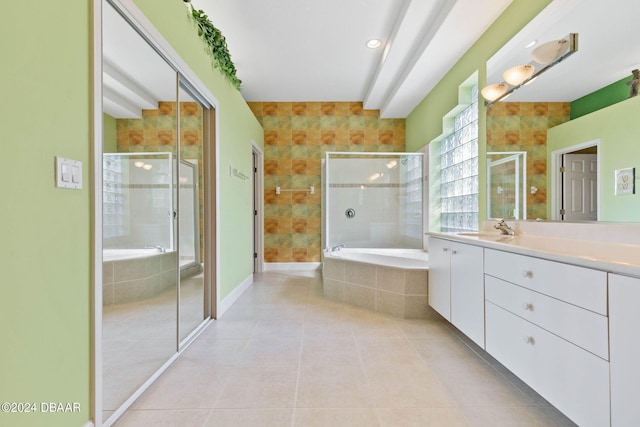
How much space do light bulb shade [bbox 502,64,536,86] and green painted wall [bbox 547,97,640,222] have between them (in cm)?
59

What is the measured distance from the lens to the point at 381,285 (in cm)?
278

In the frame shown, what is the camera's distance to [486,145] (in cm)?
250

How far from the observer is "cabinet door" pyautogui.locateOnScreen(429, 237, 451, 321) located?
2186mm

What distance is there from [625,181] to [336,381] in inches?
68.7

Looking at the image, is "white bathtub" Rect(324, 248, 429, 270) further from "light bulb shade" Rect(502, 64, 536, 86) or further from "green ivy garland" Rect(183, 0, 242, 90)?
"green ivy garland" Rect(183, 0, 242, 90)

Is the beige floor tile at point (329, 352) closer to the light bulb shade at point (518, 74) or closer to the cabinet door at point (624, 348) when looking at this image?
the cabinet door at point (624, 348)

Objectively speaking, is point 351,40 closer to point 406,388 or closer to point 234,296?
point 234,296

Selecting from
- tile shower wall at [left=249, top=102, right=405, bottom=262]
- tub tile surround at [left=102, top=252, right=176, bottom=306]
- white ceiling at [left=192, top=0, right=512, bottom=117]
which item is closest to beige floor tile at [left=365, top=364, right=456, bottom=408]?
tub tile surround at [left=102, top=252, right=176, bottom=306]

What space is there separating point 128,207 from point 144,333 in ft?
2.36

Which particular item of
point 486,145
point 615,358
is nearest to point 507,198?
point 486,145

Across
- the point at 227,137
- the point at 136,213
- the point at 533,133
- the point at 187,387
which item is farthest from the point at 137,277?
the point at 533,133

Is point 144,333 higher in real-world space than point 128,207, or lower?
lower
